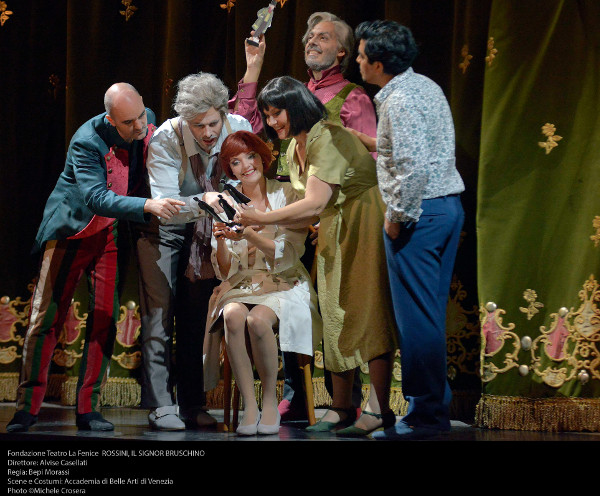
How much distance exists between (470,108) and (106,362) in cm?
185

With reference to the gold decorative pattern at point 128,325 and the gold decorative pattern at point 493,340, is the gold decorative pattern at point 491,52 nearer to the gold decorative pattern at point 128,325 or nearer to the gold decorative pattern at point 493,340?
the gold decorative pattern at point 493,340

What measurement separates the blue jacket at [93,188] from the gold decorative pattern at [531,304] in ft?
4.97

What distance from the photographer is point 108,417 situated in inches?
140

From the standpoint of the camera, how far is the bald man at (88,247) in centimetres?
312

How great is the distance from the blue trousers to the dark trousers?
119 cm

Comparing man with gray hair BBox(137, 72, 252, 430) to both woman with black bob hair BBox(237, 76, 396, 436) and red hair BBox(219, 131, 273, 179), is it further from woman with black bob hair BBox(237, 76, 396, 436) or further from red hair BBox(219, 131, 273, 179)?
woman with black bob hair BBox(237, 76, 396, 436)

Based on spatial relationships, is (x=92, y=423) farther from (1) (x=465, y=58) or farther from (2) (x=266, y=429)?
(1) (x=465, y=58)

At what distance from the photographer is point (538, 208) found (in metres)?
3.22

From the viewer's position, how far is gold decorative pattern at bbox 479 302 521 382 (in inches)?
125

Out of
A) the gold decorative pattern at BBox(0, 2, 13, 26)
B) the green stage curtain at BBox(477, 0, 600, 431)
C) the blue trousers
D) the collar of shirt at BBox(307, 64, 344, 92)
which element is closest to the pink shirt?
the collar of shirt at BBox(307, 64, 344, 92)

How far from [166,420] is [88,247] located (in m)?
0.75

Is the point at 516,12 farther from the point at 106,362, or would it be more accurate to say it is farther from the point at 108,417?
the point at 108,417

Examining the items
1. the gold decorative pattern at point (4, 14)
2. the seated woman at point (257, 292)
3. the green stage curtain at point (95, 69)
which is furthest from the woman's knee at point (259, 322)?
the gold decorative pattern at point (4, 14)

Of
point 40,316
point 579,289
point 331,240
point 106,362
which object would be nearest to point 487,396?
point 579,289
